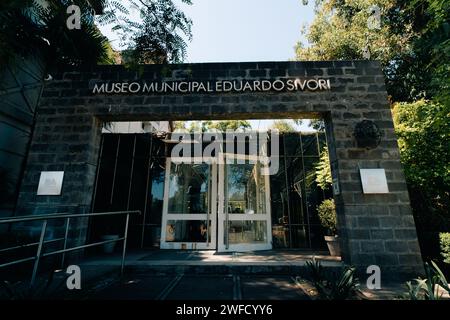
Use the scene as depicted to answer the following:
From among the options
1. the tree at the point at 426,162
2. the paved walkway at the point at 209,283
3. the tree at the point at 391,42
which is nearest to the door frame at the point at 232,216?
the paved walkway at the point at 209,283

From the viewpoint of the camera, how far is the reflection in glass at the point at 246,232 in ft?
19.9

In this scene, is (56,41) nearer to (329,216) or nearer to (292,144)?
(292,144)

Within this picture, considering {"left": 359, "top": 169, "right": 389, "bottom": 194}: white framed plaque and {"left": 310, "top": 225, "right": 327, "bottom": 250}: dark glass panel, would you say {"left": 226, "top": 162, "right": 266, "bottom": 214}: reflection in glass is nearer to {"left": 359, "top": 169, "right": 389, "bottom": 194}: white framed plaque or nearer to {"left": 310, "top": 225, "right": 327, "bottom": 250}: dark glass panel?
{"left": 310, "top": 225, "right": 327, "bottom": 250}: dark glass panel

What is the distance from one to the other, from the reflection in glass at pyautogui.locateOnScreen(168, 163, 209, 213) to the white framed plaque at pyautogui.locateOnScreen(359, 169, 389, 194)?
393 cm

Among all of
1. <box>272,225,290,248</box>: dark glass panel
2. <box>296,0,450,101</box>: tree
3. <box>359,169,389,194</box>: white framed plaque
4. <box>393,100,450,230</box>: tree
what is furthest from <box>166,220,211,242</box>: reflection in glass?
<box>296,0,450,101</box>: tree

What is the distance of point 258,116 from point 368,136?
74.8 inches

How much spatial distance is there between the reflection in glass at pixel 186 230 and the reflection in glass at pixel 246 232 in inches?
25.7

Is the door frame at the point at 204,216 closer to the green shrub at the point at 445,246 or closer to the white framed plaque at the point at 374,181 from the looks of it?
the white framed plaque at the point at 374,181

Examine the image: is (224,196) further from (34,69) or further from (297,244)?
(34,69)

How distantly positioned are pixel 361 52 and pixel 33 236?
11.0m

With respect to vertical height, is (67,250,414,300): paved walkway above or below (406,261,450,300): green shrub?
below

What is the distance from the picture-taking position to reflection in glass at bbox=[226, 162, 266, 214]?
6.37 metres

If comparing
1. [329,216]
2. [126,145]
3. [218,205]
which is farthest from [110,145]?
[329,216]
